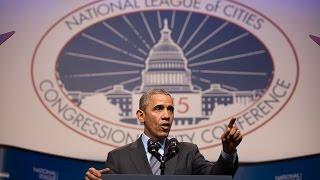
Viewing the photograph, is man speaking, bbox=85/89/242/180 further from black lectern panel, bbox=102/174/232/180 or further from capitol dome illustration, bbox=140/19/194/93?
capitol dome illustration, bbox=140/19/194/93

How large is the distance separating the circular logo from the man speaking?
3.96 feet

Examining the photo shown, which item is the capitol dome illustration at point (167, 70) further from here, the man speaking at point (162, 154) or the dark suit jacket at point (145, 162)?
the dark suit jacket at point (145, 162)

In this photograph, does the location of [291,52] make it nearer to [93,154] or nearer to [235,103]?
[235,103]

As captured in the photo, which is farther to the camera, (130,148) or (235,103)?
(235,103)

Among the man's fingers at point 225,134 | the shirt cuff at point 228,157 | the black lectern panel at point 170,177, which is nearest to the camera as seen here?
the black lectern panel at point 170,177

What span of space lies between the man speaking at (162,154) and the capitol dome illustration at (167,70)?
1201mm

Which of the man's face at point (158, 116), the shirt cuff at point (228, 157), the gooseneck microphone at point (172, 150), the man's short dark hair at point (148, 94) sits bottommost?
the shirt cuff at point (228, 157)

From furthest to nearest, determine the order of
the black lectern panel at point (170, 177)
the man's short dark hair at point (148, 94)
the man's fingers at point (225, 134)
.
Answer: the man's short dark hair at point (148, 94) < the man's fingers at point (225, 134) < the black lectern panel at point (170, 177)

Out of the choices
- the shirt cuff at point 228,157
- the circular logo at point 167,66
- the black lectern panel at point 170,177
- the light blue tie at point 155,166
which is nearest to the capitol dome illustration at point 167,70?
the circular logo at point 167,66

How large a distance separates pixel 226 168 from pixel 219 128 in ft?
5.18

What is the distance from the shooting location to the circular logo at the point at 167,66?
3.87 meters

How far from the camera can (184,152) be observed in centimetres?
246

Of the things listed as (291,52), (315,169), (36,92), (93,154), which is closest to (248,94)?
(291,52)

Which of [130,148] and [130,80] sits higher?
[130,80]
